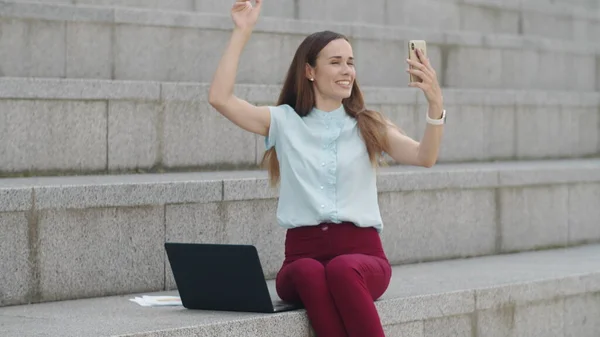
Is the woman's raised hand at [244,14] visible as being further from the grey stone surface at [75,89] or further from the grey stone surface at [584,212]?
the grey stone surface at [584,212]

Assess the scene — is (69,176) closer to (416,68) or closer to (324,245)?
(324,245)

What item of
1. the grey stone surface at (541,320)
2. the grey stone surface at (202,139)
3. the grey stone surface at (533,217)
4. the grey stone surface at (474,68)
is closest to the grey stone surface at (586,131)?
the grey stone surface at (474,68)

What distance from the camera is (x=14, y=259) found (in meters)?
5.68

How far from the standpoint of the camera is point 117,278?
6.03 m

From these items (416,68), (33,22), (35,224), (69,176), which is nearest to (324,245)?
(416,68)

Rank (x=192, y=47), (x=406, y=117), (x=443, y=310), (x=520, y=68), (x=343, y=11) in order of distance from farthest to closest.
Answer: (x=520, y=68) < (x=343, y=11) < (x=406, y=117) < (x=192, y=47) < (x=443, y=310)

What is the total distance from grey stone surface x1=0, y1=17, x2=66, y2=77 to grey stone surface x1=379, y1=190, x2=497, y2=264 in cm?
222

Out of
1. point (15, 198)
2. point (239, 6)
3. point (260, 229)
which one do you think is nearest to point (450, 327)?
point (260, 229)

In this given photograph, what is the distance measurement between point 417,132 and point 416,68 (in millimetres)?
3398

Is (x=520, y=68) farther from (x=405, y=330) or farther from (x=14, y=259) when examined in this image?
(x=14, y=259)

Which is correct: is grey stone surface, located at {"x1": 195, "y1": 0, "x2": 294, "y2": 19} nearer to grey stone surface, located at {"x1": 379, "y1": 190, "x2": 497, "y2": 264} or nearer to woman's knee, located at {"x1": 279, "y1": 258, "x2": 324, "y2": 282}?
grey stone surface, located at {"x1": 379, "y1": 190, "x2": 497, "y2": 264}

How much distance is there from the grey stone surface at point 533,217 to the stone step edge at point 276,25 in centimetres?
179

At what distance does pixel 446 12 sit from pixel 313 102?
16.2 ft

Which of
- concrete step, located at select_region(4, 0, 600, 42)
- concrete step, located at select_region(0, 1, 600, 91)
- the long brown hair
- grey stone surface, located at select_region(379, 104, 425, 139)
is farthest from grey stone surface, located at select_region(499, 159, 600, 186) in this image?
the long brown hair
